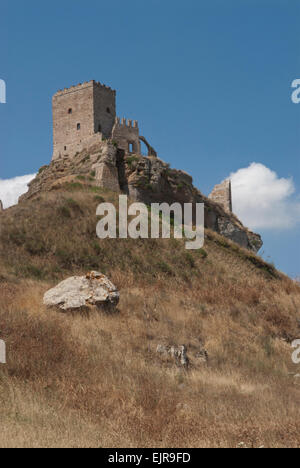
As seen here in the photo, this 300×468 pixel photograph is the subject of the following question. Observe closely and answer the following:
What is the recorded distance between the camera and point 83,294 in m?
9.91

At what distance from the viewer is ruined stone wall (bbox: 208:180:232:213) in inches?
1443

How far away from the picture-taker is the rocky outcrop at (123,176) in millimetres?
23844

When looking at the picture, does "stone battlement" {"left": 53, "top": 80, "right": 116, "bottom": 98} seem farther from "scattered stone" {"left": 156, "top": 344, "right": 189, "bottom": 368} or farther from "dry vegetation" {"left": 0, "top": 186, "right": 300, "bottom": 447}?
"scattered stone" {"left": 156, "top": 344, "right": 189, "bottom": 368}

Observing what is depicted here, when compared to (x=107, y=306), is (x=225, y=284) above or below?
above

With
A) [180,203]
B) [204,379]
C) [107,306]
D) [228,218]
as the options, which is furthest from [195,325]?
[228,218]

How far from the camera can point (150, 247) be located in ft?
55.1

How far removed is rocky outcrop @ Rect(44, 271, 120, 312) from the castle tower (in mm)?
25090

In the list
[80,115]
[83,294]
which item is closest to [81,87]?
[80,115]

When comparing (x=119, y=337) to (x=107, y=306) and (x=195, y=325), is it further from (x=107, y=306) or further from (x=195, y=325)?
(x=195, y=325)

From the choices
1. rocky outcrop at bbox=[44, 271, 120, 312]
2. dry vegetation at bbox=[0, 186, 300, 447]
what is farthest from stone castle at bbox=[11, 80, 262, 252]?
rocky outcrop at bbox=[44, 271, 120, 312]

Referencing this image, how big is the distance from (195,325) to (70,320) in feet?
10.1

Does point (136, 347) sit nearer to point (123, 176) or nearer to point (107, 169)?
point (107, 169)

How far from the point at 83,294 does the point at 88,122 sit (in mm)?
26873

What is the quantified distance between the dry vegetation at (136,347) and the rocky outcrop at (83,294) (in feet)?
1.14
